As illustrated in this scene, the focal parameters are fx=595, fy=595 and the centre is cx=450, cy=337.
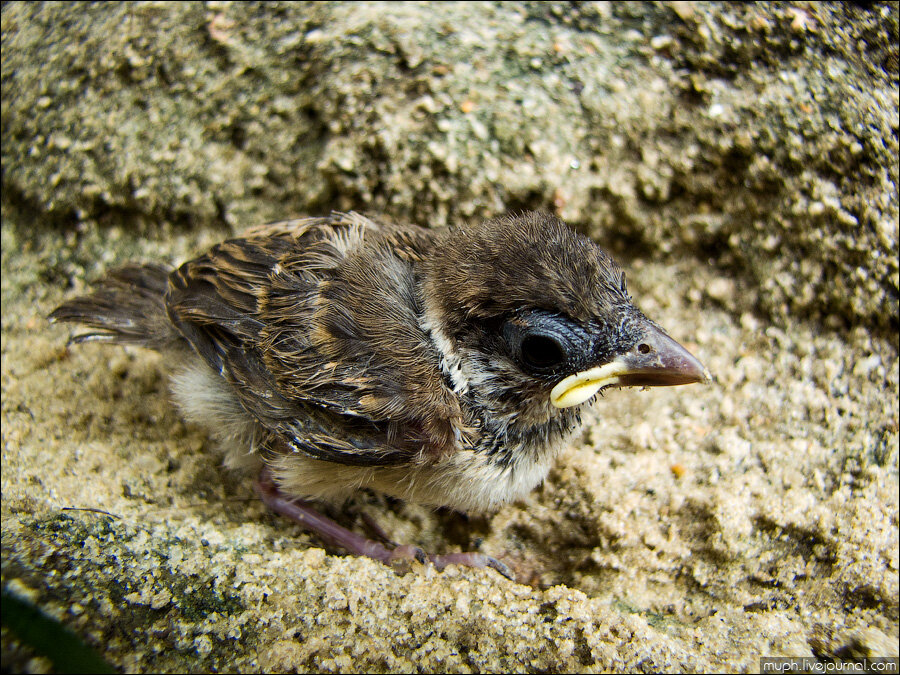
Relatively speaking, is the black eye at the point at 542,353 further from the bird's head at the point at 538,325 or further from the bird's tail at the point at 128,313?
the bird's tail at the point at 128,313

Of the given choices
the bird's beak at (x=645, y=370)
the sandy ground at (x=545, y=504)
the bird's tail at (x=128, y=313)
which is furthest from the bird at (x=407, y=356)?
the sandy ground at (x=545, y=504)

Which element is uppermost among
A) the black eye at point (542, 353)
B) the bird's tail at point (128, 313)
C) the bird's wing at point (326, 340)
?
the black eye at point (542, 353)

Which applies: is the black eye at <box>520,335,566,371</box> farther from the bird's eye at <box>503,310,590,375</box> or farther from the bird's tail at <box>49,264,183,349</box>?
the bird's tail at <box>49,264,183,349</box>

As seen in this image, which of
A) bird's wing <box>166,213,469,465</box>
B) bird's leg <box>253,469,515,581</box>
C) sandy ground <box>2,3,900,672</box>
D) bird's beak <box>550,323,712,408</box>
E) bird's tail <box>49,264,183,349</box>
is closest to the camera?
sandy ground <box>2,3,900,672</box>

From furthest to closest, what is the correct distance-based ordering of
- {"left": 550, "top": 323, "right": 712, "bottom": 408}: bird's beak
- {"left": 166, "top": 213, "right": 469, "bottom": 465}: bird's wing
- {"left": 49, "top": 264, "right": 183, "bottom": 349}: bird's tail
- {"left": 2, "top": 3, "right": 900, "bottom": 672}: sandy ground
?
{"left": 49, "top": 264, "right": 183, "bottom": 349}: bird's tail, {"left": 166, "top": 213, "right": 469, "bottom": 465}: bird's wing, {"left": 550, "top": 323, "right": 712, "bottom": 408}: bird's beak, {"left": 2, "top": 3, "right": 900, "bottom": 672}: sandy ground

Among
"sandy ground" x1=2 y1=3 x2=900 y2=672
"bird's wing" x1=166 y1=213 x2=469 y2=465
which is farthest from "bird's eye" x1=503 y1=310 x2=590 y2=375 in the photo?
"sandy ground" x1=2 y1=3 x2=900 y2=672

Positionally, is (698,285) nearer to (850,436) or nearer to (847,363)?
(847,363)

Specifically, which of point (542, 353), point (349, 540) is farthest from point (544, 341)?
point (349, 540)
